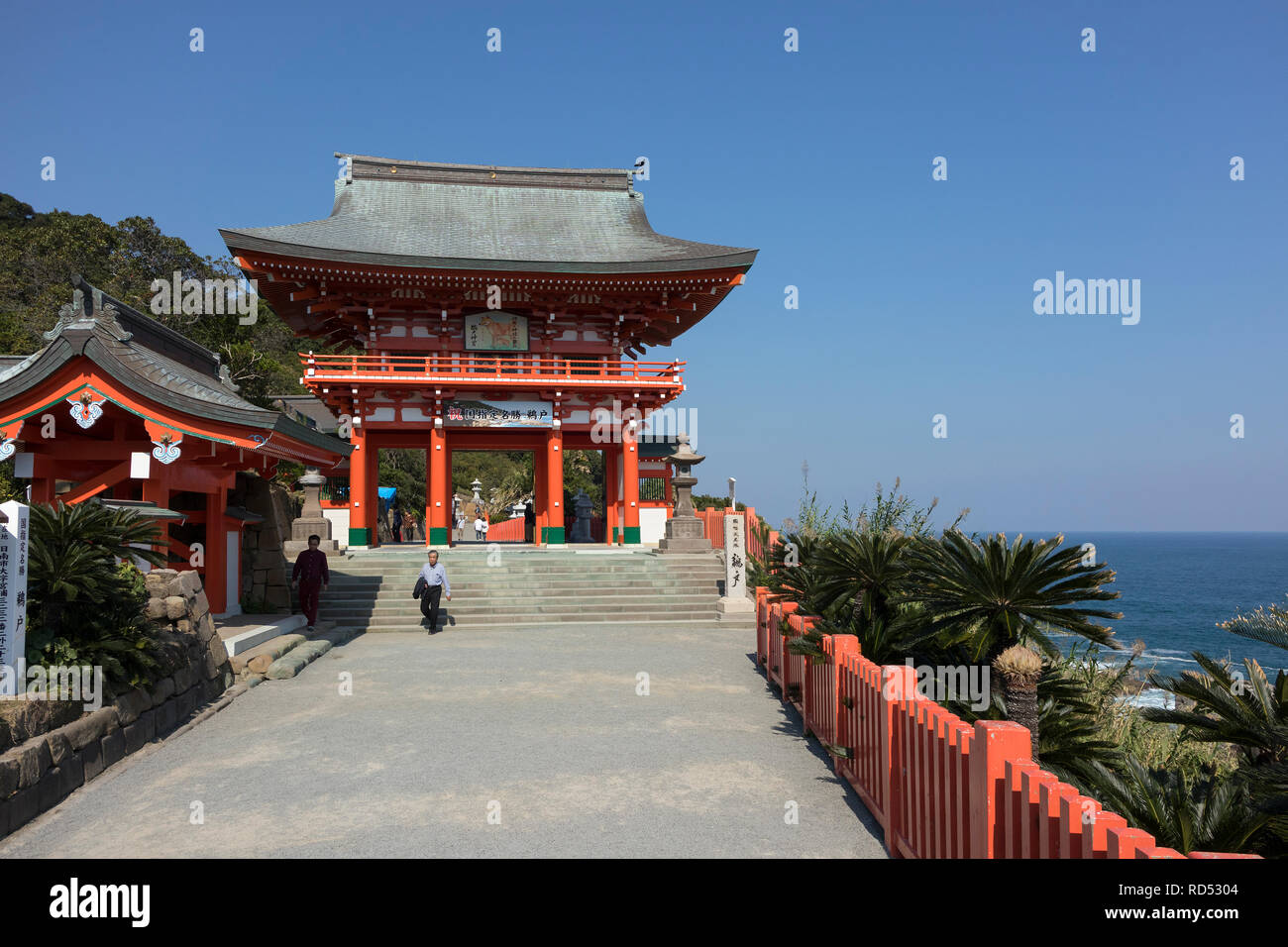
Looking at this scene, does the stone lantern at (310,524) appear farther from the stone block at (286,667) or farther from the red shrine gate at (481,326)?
the stone block at (286,667)

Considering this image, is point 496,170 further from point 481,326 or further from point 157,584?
point 157,584

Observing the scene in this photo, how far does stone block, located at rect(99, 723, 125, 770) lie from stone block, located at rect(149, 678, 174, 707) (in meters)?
0.49

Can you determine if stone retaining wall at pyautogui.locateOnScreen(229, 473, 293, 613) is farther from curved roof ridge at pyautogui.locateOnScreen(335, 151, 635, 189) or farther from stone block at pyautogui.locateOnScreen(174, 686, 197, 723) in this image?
curved roof ridge at pyautogui.locateOnScreen(335, 151, 635, 189)

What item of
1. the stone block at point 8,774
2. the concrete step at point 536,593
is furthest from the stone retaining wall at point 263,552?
the stone block at point 8,774

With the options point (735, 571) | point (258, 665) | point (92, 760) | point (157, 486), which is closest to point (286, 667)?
point (258, 665)

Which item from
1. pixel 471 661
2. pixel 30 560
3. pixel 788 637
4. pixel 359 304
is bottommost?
pixel 471 661

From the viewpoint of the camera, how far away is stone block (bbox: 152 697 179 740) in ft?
23.1

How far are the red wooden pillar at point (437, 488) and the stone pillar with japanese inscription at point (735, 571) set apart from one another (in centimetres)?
892

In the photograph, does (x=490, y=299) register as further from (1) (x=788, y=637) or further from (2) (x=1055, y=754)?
(2) (x=1055, y=754)

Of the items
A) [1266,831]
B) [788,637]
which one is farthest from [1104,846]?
[788,637]

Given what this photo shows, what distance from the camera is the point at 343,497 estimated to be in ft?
82.7

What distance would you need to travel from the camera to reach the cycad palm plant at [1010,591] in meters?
4.54

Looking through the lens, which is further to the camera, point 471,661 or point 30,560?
point 471,661
